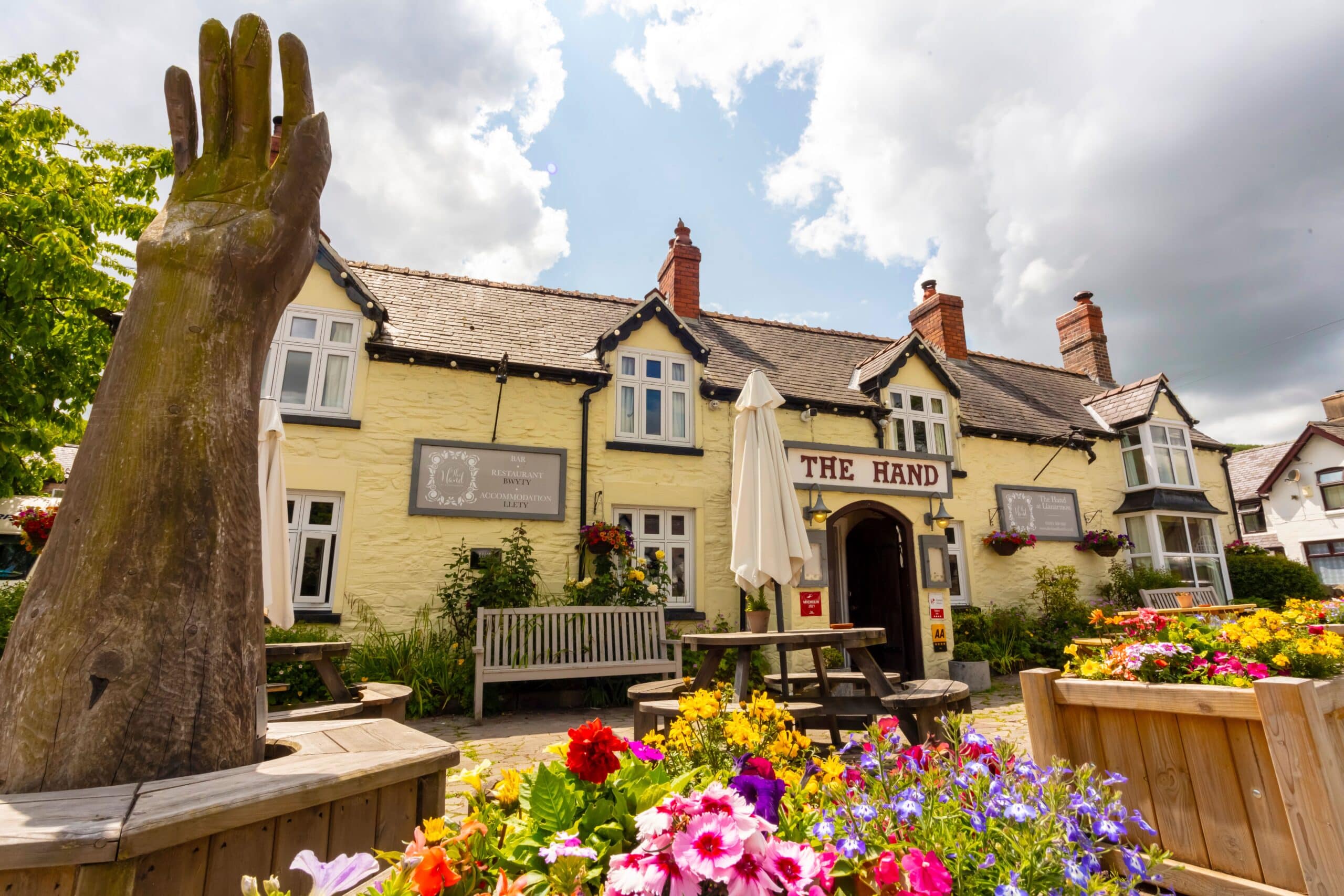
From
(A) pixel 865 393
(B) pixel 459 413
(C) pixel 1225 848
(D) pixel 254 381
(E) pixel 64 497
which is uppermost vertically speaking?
(A) pixel 865 393

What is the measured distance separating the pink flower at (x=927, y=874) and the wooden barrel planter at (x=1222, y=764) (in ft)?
7.04

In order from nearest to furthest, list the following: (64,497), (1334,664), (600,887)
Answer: (600,887) < (64,497) < (1334,664)

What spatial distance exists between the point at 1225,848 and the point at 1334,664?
1131 mm

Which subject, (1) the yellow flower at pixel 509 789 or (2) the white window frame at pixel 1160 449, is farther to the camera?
(2) the white window frame at pixel 1160 449

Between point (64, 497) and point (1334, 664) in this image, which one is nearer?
point (64, 497)

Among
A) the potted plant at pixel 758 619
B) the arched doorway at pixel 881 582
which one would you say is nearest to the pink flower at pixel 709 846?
the potted plant at pixel 758 619

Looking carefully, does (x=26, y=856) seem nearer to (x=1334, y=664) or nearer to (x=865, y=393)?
(x=1334, y=664)

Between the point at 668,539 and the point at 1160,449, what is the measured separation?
39.7 ft

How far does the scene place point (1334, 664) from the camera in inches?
125

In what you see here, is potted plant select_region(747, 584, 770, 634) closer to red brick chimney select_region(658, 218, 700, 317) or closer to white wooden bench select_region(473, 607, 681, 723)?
white wooden bench select_region(473, 607, 681, 723)

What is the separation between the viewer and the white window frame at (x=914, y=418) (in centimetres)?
1294

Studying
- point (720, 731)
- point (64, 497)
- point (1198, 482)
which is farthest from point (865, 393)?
point (64, 497)

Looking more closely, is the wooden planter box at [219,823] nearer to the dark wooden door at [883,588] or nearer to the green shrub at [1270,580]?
the dark wooden door at [883,588]

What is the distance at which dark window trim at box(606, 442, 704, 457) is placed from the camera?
10.8 m
